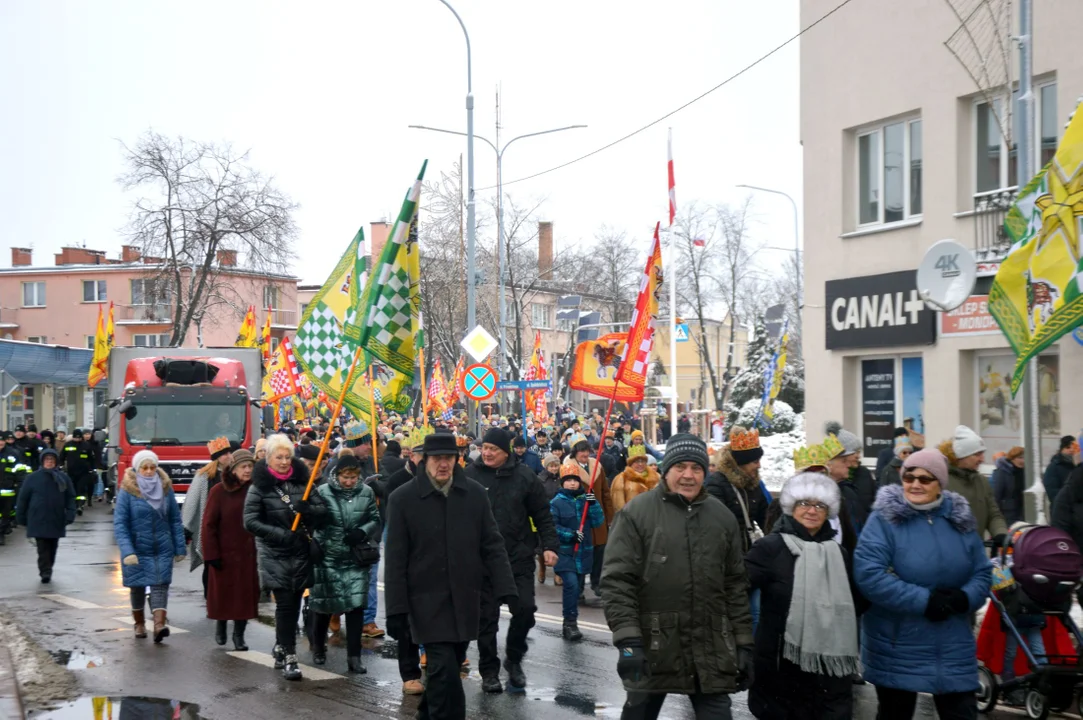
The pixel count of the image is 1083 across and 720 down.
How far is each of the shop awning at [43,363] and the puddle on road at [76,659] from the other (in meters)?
24.4

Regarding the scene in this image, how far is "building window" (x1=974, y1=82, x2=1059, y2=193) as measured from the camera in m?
16.1

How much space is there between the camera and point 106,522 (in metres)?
25.3

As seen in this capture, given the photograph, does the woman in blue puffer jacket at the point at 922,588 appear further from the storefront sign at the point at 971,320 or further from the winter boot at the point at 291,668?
the storefront sign at the point at 971,320

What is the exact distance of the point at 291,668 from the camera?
30.7 ft

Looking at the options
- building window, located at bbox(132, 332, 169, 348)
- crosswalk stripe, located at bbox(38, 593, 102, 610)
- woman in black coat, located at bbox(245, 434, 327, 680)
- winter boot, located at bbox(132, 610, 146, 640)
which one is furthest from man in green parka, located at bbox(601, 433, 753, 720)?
building window, located at bbox(132, 332, 169, 348)

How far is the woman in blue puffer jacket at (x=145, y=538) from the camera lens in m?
11.1

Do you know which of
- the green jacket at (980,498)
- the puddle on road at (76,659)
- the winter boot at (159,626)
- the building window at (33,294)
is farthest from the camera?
the building window at (33,294)

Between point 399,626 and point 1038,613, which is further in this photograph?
point 399,626

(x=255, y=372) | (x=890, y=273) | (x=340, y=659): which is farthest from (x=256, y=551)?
(x=255, y=372)

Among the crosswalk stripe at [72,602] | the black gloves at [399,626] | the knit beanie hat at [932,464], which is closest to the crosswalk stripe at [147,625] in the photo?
the crosswalk stripe at [72,602]

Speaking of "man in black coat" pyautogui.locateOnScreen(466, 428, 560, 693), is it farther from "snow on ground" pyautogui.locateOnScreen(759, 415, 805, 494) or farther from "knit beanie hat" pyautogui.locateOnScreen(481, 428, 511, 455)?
"snow on ground" pyautogui.locateOnScreen(759, 415, 805, 494)

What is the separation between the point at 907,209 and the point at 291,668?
1276 cm

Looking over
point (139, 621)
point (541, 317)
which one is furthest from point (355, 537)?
point (541, 317)

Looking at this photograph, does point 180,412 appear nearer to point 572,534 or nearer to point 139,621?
point 139,621
